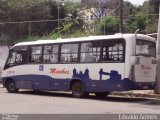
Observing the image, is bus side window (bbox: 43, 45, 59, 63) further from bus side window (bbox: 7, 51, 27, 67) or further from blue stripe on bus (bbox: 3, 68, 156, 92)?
bus side window (bbox: 7, 51, 27, 67)

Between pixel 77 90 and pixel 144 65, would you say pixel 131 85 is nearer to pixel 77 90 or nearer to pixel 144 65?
pixel 144 65

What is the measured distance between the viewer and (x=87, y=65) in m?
19.7

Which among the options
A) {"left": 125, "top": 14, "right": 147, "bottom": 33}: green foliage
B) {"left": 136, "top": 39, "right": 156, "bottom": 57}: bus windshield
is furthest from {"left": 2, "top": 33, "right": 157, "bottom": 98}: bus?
{"left": 125, "top": 14, "right": 147, "bottom": 33}: green foliage

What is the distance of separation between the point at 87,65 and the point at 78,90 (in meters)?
1.36

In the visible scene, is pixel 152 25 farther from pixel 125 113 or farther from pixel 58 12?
pixel 125 113

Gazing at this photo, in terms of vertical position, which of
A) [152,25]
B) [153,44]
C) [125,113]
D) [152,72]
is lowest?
[125,113]

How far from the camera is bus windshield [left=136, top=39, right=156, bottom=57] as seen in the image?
18469mm

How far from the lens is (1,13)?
5278 cm

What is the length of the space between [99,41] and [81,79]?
197 cm

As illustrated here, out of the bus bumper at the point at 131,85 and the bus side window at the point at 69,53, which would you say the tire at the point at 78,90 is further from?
the bus bumper at the point at 131,85

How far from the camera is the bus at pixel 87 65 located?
18.2 meters

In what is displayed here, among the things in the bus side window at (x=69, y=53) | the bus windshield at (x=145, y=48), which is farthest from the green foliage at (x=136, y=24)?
the bus windshield at (x=145, y=48)

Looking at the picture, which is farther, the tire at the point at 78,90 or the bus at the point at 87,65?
the tire at the point at 78,90

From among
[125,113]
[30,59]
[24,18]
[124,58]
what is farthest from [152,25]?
[125,113]
